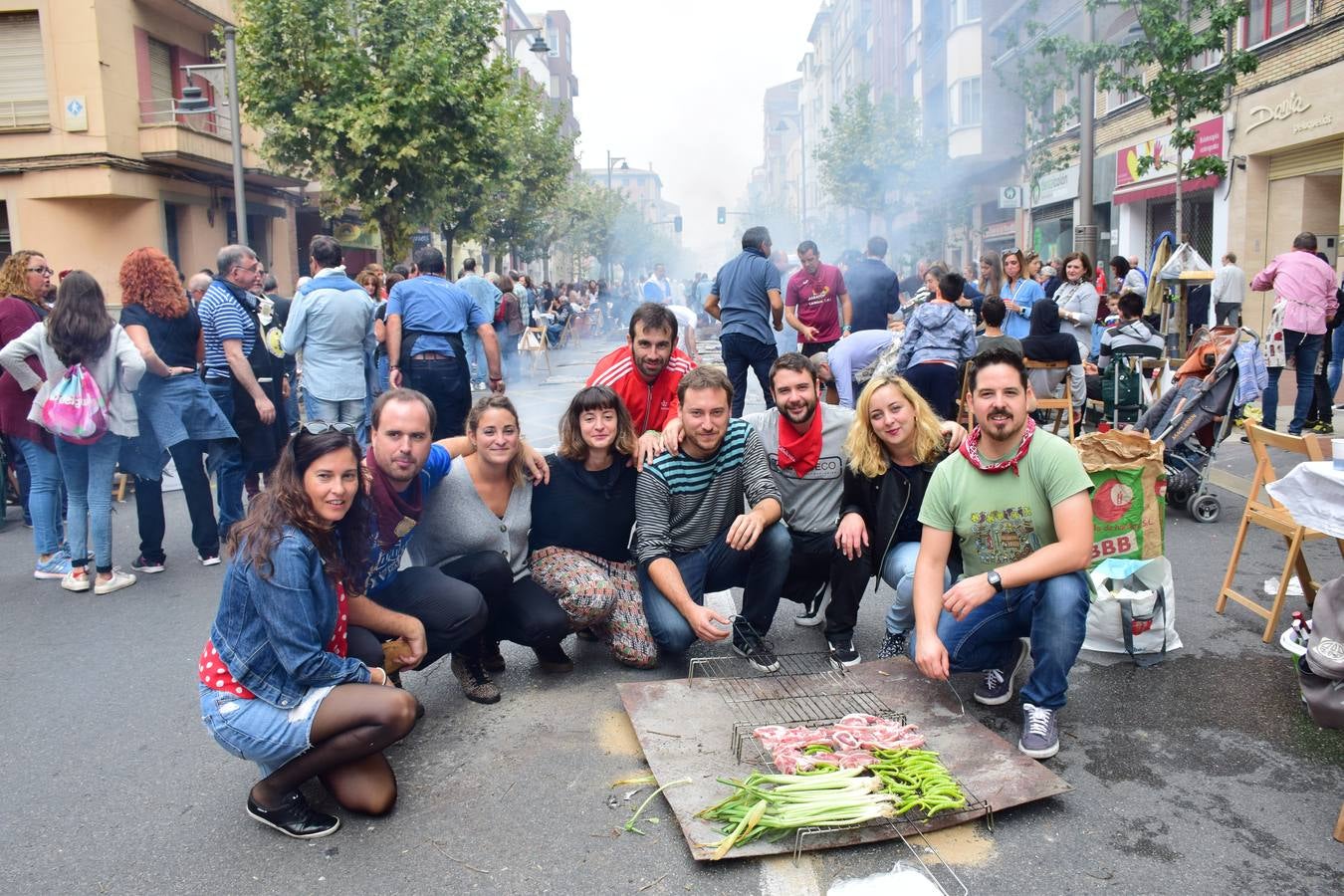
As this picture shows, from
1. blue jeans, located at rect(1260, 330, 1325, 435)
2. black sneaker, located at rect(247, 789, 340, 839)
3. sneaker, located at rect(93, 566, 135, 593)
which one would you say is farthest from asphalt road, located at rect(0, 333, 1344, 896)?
blue jeans, located at rect(1260, 330, 1325, 435)

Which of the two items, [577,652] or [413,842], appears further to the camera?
[577,652]

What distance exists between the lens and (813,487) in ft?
16.3

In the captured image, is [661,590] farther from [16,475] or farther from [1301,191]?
[1301,191]

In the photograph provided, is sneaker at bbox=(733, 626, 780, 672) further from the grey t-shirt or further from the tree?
the tree

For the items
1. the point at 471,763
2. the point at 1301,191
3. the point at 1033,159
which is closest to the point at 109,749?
the point at 471,763

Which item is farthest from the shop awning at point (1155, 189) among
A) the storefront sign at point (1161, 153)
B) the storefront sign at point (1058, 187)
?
the storefront sign at point (1058, 187)

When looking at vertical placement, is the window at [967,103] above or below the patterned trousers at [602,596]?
above

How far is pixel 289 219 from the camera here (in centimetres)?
2717

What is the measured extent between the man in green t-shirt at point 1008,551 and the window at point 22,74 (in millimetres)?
20935

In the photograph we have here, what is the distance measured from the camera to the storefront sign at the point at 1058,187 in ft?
88.3

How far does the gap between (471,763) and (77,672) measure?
2296mm

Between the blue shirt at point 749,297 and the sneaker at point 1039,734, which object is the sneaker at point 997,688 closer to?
the sneaker at point 1039,734

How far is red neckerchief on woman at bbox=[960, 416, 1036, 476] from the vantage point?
3893 millimetres

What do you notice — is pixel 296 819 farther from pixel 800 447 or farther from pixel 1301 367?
pixel 1301 367
